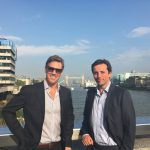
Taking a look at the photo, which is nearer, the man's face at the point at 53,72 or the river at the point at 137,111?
the man's face at the point at 53,72

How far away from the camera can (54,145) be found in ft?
12.7

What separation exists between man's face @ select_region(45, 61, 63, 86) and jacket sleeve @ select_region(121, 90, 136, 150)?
770 millimetres

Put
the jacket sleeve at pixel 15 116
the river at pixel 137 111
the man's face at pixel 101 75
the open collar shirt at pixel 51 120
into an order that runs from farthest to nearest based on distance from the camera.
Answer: the river at pixel 137 111
the man's face at pixel 101 75
the open collar shirt at pixel 51 120
the jacket sleeve at pixel 15 116

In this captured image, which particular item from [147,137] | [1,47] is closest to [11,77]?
[1,47]

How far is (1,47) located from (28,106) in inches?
3227

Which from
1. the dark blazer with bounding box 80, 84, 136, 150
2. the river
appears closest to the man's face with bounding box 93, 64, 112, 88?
the dark blazer with bounding box 80, 84, 136, 150

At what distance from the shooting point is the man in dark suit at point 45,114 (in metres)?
3.77

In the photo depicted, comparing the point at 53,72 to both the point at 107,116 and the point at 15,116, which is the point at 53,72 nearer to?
the point at 15,116

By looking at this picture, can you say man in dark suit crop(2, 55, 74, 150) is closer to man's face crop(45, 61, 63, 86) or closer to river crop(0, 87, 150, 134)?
man's face crop(45, 61, 63, 86)

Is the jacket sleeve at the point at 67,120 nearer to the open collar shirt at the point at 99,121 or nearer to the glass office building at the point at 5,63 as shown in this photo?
the open collar shirt at the point at 99,121

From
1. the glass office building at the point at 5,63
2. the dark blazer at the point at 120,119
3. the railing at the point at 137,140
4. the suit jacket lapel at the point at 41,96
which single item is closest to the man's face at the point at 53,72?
the suit jacket lapel at the point at 41,96

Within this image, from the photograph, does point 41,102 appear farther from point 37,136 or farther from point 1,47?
point 1,47

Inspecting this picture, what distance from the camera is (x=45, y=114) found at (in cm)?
385

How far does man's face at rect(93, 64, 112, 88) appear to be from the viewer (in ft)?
13.0
